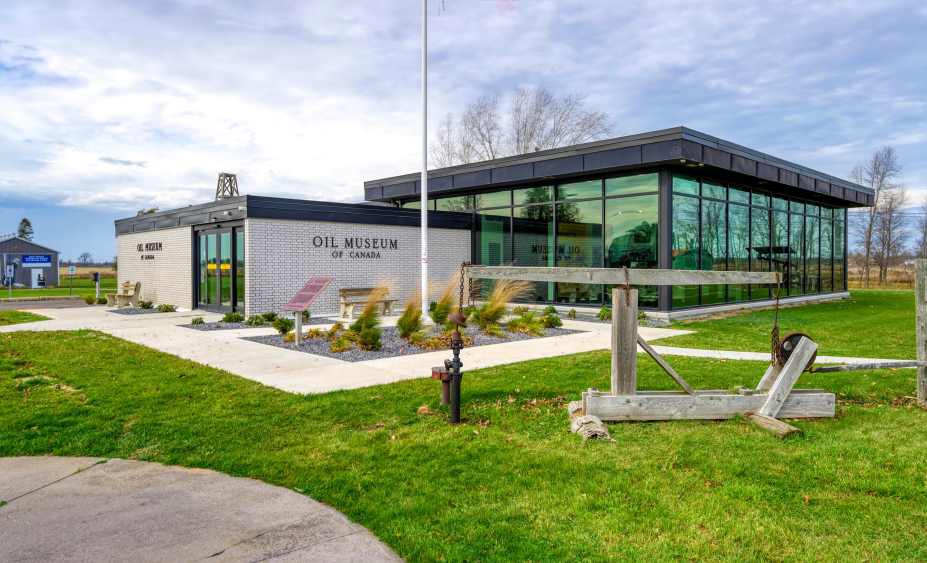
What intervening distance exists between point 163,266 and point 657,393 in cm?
1830

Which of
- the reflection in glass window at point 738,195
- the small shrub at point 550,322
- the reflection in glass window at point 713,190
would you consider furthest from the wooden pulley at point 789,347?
the reflection in glass window at point 738,195

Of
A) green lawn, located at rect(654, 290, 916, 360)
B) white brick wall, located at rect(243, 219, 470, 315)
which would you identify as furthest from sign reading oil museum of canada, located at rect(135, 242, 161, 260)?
green lawn, located at rect(654, 290, 916, 360)

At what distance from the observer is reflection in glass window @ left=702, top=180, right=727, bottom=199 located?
16.0 metres

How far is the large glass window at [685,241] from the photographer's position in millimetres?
14914

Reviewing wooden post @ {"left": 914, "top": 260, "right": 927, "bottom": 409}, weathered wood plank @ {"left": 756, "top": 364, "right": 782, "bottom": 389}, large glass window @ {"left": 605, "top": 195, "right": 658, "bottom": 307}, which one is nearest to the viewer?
weathered wood plank @ {"left": 756, "top": 364, "right": 782, "bottom": 389}

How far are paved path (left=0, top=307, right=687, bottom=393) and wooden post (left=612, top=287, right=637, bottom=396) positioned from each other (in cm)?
302

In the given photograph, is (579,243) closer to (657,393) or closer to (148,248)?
(657,393)

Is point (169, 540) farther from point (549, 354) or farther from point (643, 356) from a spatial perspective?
point (643, 356)

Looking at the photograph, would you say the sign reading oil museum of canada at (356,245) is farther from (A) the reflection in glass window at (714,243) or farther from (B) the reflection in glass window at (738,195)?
(B) the reflection in glass window at (738,195)

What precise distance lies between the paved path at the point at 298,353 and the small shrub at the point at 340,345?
534 mm

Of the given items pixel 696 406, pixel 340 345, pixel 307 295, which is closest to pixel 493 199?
pixel 307 295

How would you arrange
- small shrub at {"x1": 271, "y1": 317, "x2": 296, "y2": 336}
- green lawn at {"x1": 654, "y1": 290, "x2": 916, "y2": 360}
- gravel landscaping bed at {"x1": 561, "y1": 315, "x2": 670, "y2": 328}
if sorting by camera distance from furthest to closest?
gravel landscaping bed at {"x1": 561, "y1": 315, "x2": 670, "y2": 328} → small shrub at {"x1": 271, "y1": 317, "x2": 296, "y2": 336} → green lawn at {"x1": 654, "y1": 290, "x2": 916, "y2": 360}

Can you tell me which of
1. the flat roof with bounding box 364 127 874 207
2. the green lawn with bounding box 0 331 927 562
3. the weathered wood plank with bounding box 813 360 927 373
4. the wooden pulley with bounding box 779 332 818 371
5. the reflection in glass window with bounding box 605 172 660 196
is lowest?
the green lawn with bounding box 0 331 927 562

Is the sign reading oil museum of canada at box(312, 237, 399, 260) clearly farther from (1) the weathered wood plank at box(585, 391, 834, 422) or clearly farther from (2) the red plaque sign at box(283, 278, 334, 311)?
(1) the weathered wood plank at box(585, 391, 834, 422)
